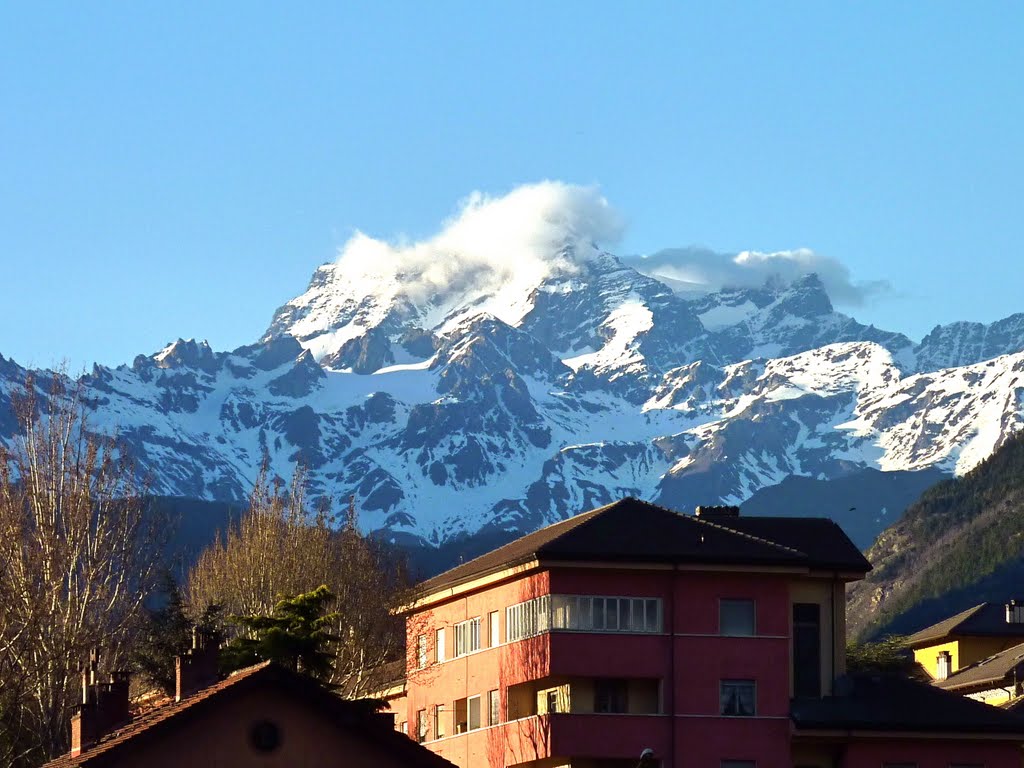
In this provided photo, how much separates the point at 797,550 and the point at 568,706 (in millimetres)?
12050

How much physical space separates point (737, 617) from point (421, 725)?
699 inches

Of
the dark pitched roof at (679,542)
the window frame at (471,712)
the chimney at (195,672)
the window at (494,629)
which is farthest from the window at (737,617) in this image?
the chimney at (195,672)

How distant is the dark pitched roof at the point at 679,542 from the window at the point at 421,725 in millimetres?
6368

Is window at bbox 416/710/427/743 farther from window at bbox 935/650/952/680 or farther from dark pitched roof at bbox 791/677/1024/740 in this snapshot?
window at bbox 935/650/952/680

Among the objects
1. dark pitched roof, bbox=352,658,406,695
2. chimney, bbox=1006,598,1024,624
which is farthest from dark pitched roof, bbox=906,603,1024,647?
dark pitched roof, bbox=352,658,406,695

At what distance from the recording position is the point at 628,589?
79250 mm

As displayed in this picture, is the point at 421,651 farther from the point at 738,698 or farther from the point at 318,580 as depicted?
the point at 738,698

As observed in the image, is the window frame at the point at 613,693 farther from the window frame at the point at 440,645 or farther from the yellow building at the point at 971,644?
the yellow building at the point at 971,644

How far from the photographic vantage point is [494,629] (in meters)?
84.5

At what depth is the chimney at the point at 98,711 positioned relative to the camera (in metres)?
56.0

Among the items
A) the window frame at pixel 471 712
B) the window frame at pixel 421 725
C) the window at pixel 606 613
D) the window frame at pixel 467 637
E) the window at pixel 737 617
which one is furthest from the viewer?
the window frame at pixel 421 725

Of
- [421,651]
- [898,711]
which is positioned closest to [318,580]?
[421,651]

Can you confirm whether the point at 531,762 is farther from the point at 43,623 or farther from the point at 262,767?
the point at 262,767

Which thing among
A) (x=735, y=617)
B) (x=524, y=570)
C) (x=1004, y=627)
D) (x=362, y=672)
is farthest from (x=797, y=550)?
(x=1004, y=627)
